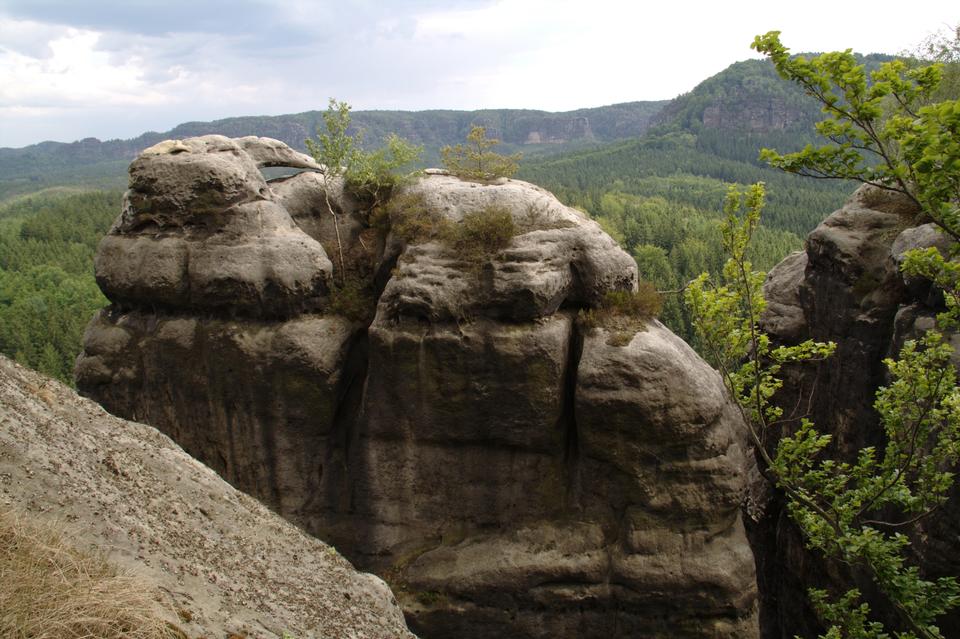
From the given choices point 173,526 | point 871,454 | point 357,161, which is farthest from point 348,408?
point 871,454

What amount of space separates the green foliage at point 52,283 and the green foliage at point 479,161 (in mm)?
38827

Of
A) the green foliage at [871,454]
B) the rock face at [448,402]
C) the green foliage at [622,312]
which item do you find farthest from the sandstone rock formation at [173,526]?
the green foliage at [622,312]

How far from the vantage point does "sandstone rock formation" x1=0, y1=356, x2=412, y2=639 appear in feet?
27.0

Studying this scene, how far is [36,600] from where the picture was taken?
20.6 ft

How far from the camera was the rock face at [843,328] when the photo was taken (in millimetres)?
17297

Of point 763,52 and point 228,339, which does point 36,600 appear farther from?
point 228,339

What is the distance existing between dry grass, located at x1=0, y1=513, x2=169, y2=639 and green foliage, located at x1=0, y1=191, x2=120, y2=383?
4608 centimetres

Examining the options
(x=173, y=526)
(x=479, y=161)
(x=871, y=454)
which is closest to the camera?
(x=173, y=526)

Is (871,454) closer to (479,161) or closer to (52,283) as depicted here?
(479,161)

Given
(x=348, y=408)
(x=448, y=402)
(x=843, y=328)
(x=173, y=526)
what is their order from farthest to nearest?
1. (x=843, y=328)
2. (x=348, y=408)
3. (x=448, y=402)
4. (x=173, y=526)

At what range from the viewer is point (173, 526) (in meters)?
10.0

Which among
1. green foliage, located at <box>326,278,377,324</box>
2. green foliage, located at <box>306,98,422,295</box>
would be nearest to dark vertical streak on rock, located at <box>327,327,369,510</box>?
green foliage, located at <box>326,278,377,324</box>

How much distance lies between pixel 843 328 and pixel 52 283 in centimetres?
9095

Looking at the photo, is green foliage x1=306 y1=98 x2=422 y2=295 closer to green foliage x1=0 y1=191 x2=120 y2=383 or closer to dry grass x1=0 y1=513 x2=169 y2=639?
dry grass x1=0 y1=513 x2=169 y2=639
